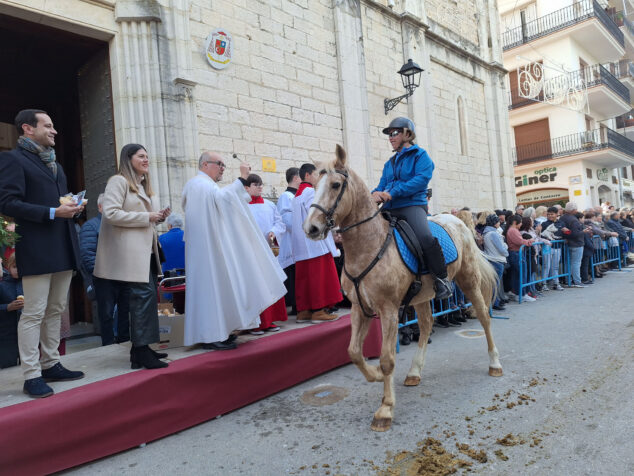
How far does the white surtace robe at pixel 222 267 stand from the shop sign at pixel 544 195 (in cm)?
2439

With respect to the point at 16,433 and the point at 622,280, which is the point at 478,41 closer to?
the point at 622,280

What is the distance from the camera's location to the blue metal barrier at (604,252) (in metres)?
11.4

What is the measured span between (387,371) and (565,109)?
2528cm

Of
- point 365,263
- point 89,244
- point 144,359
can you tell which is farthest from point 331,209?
point 89,244

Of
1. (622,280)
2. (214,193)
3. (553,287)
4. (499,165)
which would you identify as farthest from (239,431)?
(499,165)

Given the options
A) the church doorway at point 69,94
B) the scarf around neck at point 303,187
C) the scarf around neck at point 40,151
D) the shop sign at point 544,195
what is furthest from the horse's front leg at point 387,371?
the shop sign at point 544,195

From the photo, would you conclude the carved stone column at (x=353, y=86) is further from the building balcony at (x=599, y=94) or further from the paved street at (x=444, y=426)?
the building balcony at (x=599, y=94)

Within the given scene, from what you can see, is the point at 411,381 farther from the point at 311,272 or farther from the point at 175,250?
the point at 175,250

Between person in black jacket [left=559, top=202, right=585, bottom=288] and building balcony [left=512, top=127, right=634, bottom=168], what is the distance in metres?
14.8

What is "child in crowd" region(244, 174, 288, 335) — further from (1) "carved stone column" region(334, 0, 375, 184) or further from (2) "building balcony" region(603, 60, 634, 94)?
(2) "building balcony" region(603, 60, 634, 94)

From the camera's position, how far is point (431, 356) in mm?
A: 5273

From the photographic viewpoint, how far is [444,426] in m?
3.25

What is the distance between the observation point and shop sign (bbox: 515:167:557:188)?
23897 mm

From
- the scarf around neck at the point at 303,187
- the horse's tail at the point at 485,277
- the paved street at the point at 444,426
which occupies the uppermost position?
the scarf around neck at the point at 303,187
